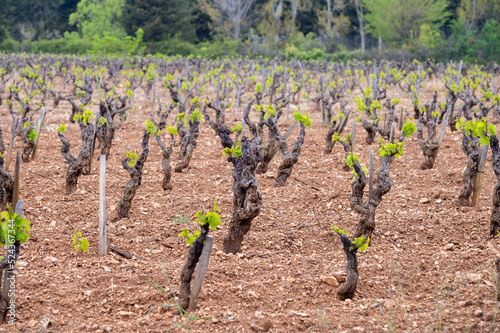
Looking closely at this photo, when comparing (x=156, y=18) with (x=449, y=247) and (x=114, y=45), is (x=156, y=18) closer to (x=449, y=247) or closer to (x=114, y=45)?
(x=114, y=45)

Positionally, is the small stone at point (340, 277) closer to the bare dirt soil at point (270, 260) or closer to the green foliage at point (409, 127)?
the bare dirt soil at point (270, 260)

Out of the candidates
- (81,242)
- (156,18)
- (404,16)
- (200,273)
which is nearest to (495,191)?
(200,273)

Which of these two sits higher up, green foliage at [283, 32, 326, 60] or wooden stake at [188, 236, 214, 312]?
green foliage at [283, 32, 326, 60]

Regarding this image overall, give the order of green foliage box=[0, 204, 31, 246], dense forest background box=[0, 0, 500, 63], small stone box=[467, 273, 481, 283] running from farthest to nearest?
dense forest background box=[0, 0, 500, 63], small stone box=[467, 273, 481, 283], green foliage box=[0, 204, 31, 246]

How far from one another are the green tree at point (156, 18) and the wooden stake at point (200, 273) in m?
32.7

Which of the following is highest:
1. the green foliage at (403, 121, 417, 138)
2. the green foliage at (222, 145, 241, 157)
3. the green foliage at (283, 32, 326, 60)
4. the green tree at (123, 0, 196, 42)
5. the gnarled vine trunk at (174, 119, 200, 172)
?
the green tree at (123, 0, 196, 42)

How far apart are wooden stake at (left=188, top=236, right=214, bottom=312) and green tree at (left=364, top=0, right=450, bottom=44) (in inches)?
1357

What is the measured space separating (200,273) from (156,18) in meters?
33.1

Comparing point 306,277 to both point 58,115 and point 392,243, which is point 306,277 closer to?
point 392,243

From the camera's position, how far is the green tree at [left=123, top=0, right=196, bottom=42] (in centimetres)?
3362

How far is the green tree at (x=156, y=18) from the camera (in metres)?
33.6

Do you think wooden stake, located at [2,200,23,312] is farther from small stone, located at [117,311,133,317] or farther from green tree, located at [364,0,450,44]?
green tree, located at [364,0,450,44]

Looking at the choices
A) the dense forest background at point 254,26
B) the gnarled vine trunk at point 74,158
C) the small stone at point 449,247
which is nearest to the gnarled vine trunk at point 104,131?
the gnarled vine trunk at point 74,158

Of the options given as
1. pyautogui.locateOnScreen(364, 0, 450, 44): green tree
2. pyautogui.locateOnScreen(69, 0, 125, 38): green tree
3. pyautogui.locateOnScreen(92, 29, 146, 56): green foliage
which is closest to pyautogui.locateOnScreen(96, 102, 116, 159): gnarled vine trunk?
pyautogui.locateOnScreen(92, 29, 146, 56): green foliage
